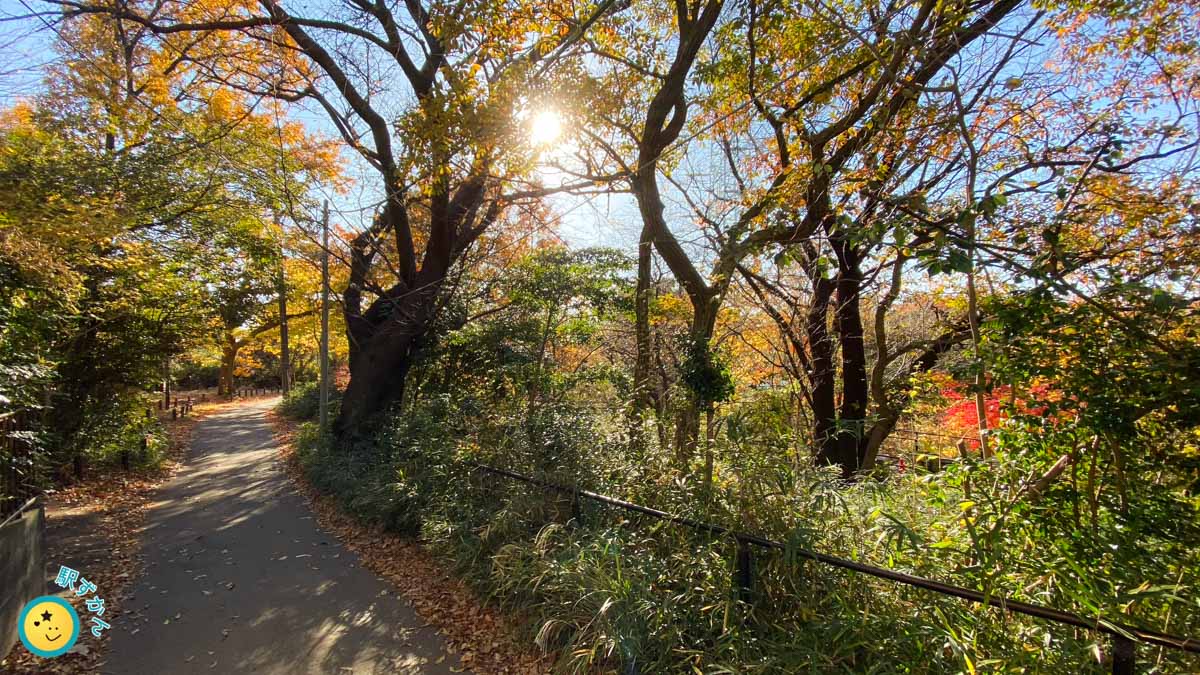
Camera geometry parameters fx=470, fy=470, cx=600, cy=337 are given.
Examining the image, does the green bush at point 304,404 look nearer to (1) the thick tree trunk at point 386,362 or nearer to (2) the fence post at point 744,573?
(1) the thick tree trunk at point 386,362

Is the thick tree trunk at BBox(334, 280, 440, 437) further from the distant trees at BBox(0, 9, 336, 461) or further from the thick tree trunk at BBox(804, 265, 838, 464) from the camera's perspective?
the thick tree trunk at BBox(804, 265, 838, 464)

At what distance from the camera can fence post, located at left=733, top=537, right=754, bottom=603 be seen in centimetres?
269

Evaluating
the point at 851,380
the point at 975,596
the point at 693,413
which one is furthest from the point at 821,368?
the point at 975,596

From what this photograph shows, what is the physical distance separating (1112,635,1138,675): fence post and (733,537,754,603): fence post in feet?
4.68

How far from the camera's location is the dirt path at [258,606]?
3312 mm

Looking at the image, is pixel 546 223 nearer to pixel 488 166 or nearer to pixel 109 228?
pixel 488 166

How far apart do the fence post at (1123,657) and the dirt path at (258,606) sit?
3.46 m

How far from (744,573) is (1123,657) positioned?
58.3 inches

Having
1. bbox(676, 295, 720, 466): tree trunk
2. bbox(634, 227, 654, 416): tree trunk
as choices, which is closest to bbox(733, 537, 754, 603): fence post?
bbox(676, 295, 720, 466): tree trunk

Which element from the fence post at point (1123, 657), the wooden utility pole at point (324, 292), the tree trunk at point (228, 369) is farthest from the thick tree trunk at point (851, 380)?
the tree trunk at point (228, 369)

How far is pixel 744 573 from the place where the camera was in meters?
2.71

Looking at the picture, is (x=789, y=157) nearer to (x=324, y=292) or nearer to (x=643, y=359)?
(x=643, y=359)

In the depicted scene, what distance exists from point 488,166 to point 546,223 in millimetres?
3176

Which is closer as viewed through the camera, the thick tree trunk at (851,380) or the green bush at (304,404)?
the thick tree trunk at (851,380)
